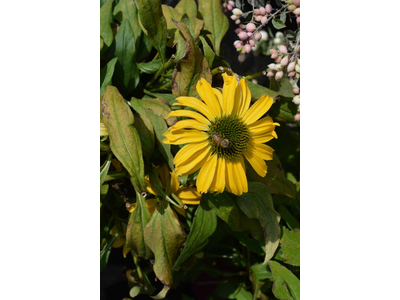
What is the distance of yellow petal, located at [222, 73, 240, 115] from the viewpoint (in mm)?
812

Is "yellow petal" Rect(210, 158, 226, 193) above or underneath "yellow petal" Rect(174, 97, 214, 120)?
underneath

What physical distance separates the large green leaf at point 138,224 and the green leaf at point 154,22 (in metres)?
0.40


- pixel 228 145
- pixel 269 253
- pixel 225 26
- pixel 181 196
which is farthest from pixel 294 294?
pixel 225 26

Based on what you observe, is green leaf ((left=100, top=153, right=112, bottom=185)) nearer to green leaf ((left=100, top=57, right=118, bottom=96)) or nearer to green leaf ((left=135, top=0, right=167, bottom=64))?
green leaf ((left=100, top=57, right=118, bottom=96))

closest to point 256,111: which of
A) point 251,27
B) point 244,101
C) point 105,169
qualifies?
point 244,101

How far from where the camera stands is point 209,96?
816 millimetres

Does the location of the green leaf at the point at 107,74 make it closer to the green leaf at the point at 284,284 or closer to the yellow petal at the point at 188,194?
the yellow petal at the point at 188,194

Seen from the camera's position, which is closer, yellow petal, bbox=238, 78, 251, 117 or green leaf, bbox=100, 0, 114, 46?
yellow petal, bbox=238, 78, 251, 117

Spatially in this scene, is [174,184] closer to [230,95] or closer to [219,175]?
[219,175]

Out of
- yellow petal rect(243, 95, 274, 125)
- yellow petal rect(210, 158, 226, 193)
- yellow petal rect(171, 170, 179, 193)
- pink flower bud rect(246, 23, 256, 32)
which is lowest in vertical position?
yellow petal rect(171, 170, 179, 193)

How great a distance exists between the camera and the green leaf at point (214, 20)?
117 cm

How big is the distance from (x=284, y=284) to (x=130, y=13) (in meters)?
0.91

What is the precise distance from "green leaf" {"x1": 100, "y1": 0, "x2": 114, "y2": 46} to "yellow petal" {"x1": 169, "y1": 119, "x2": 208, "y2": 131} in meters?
0.42

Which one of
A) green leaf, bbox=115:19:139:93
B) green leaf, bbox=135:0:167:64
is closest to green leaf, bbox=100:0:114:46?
green leaf, bbox=115:19:139:93
